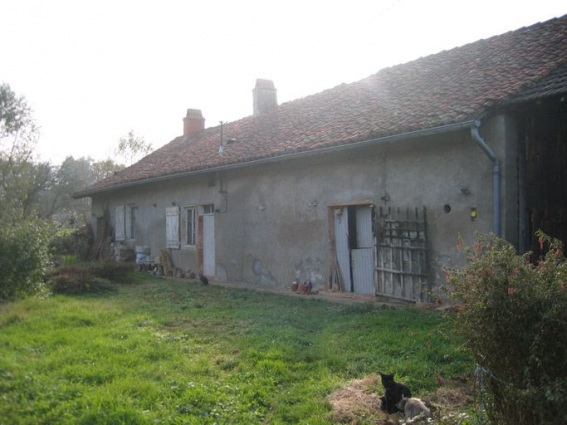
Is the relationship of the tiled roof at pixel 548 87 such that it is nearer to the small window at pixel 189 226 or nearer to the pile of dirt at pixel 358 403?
the pile of dirt at pixel 358 403

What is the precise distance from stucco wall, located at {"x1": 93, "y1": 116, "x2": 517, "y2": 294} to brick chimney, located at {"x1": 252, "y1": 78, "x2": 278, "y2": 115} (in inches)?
178

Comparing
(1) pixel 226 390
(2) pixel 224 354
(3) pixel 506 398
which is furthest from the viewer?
(2) pixel 224 354

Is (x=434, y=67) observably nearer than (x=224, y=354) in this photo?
No

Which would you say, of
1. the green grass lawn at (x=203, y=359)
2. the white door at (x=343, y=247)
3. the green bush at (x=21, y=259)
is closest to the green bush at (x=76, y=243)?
the green bush at (x=21, y=259)

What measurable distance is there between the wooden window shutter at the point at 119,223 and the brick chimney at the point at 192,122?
4.55 metres

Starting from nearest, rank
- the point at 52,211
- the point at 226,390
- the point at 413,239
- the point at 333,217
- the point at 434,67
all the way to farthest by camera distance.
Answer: the point at 226,390, the point at 413,239, the point at 333,217, the point at 434,67, the point at 52,211

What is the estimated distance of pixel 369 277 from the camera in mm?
9945

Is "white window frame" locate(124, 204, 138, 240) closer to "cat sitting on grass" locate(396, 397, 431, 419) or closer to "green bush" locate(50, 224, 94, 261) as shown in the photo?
"green bush" locate(50, 224, 94, 261)

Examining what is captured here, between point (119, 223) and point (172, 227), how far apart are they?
175 inches

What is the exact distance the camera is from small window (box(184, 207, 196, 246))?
49.7 feet

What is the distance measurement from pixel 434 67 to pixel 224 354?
27.7ft

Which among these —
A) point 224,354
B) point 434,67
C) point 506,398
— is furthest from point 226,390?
point 434,67

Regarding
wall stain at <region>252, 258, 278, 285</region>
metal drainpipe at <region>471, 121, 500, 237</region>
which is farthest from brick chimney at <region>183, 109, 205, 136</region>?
metal drainpipe at <region>471, 121, 500, 237</region>

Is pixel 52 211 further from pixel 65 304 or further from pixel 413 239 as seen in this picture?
pixel 413 239
